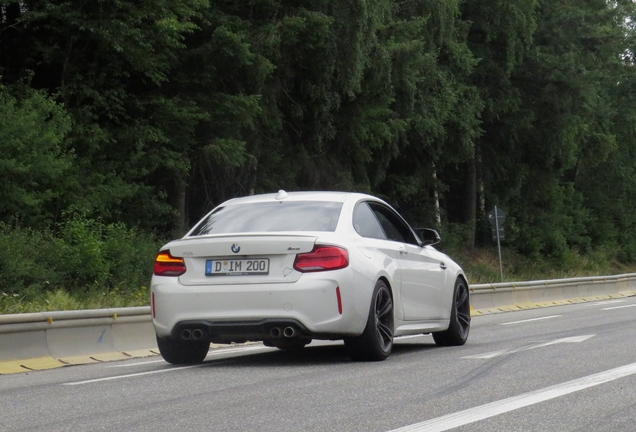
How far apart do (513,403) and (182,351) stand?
4.50 metres

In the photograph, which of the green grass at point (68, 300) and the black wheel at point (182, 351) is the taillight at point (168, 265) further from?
the green grass at point (68, 300)

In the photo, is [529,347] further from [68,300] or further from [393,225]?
[68,300]

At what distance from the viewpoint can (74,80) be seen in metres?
26.5

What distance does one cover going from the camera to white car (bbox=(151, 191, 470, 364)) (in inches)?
403

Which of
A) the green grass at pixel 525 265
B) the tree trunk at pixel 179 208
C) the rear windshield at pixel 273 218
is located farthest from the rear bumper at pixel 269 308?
the green grass at pixel 525 265

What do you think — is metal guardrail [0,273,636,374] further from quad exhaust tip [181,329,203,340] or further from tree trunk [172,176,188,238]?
tree trunk [172,176,188,238]

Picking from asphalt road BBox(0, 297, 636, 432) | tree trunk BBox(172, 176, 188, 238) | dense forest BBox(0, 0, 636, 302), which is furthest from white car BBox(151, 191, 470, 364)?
tree trunk BBox(172, 176, 188, 238)

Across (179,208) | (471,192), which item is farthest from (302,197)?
(471,192)

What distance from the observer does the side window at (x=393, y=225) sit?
11945mm

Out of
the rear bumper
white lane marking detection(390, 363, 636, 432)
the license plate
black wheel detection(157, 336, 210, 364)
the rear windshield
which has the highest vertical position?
the rear windshield

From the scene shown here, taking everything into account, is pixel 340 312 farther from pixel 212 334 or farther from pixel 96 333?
pixel 96 333

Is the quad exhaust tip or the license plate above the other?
the license plate

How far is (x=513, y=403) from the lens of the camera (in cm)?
748

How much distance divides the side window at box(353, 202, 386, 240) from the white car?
18mm
